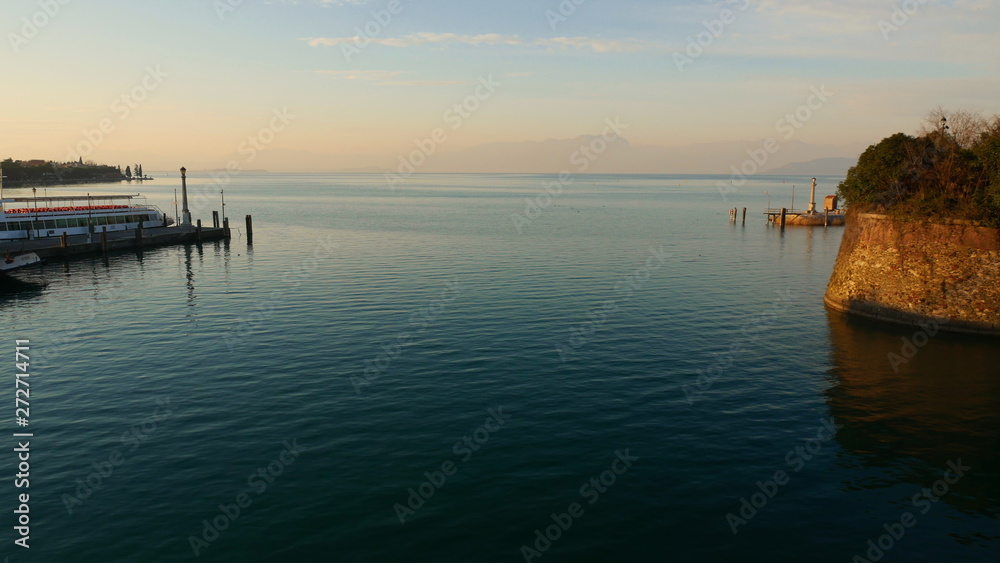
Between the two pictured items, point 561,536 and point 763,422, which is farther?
point 763,422

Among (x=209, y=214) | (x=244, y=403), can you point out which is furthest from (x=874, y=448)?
(x=209, y=214)

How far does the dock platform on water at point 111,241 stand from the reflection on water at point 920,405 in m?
62.9

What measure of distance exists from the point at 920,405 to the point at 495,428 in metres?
16.9

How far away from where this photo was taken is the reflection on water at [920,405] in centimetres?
1861

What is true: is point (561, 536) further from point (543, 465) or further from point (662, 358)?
point (662, 358)

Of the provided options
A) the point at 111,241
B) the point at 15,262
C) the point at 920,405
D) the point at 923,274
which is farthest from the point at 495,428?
the point at 111,241

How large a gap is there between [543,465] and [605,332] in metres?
15.4

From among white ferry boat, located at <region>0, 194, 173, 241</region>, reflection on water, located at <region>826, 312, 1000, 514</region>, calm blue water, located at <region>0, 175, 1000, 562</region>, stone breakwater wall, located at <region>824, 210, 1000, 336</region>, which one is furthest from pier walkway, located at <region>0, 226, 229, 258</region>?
stone breakwater wall, located at <region>824, 210, 1000, 336</region>

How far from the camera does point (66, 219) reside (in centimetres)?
6850

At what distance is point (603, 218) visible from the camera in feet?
370

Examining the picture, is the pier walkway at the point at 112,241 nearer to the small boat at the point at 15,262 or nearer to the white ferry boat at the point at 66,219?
the white ferry boat at the point at 66,219

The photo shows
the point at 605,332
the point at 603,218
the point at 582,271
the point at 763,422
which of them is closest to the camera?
the point at 763,422

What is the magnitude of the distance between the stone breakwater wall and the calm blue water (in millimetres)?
1768

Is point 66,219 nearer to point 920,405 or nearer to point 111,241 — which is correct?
point 111,241
